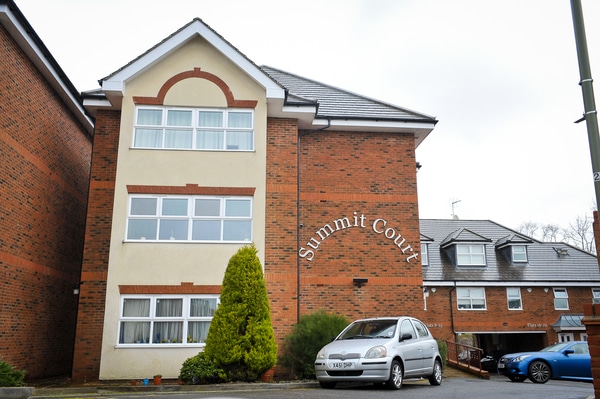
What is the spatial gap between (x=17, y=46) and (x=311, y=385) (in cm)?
1128

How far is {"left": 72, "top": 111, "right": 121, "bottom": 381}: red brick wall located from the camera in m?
15.0

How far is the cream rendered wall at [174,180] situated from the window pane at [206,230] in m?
0.26

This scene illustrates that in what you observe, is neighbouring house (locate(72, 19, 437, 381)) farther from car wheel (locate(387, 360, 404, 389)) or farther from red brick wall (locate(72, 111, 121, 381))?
car wheel (locate(387, 360, 404, 389))

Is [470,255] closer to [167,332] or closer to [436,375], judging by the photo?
[436,375]

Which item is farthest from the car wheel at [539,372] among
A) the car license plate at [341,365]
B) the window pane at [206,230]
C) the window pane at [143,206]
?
the window pane at [143,206]

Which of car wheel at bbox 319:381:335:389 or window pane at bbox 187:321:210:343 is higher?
window pane at bbox 187:321:210:343

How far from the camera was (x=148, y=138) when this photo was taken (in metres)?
16.4

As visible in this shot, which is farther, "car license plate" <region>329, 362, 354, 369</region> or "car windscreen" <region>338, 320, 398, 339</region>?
"car windscreen" <region>338, 320, 398, 339</region>

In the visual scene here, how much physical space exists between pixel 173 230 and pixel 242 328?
4.29 meters

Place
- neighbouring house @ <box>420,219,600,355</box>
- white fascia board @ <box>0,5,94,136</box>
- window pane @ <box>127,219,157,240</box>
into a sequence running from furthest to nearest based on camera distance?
neighbouring house @ <box>420,219,600,355</box> → window pane @ <box>127,219,157,240</box> → white fascia board @ <box>0,5,94,136</box>

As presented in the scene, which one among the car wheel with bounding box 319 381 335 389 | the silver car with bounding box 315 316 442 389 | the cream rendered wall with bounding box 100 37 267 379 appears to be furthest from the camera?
the cream rendered wall with bounding box 100 37 267 379

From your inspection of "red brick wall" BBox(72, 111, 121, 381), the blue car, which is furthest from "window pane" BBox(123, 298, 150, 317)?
the blue car

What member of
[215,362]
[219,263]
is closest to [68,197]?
[219,263]

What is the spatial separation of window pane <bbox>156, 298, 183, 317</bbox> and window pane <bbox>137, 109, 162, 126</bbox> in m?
5.14
